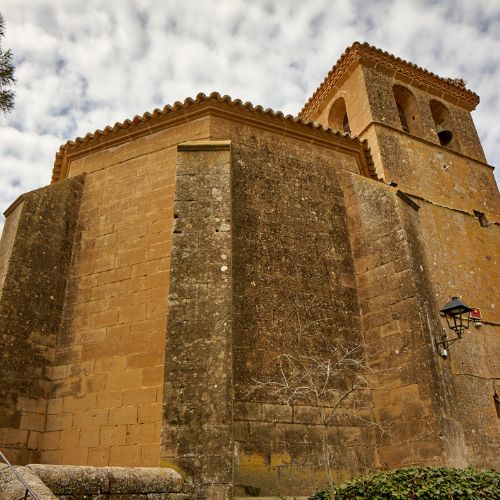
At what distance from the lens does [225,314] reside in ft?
18.5

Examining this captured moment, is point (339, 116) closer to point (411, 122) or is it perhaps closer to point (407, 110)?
point (407, 110)

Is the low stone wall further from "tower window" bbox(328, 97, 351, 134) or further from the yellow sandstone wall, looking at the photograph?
"tower window" bbox(328, 97, 351, 134)

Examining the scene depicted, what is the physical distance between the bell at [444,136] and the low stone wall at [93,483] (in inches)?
540

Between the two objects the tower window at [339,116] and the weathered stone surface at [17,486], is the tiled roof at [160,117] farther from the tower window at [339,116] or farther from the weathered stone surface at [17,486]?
the tower window at [339,116]

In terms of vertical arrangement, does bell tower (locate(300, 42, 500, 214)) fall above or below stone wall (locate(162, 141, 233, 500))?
above

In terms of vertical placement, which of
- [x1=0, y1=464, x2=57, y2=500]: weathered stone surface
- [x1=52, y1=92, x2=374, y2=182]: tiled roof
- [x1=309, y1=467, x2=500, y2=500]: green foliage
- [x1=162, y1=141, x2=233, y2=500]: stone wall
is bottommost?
[x1=309, y1=467, x2=500, y2=500]: green foliage

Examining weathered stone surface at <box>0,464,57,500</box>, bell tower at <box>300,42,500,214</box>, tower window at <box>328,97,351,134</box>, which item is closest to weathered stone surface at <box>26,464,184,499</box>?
weathered stone surface at <box>0,464,57,500</box>

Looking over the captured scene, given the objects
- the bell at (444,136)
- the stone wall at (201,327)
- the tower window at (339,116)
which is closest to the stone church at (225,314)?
the stone wall at (201,327)

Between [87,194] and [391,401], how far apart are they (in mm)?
5664

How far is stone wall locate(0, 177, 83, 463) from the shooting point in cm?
612

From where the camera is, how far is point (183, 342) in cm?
551

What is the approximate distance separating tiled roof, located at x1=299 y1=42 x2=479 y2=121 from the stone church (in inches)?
273

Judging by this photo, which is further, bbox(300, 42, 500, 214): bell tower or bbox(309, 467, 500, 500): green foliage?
bbox(300, 42, 500, 214): bell tower

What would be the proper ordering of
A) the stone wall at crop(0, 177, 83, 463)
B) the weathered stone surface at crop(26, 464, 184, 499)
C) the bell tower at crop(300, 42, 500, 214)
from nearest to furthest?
the weathered stone surface at crop(26, 464, 184, 499) < the stone wall at crop(0, 177, 83, 463) < the bell tower at crop(300, 42, 500, 214)
